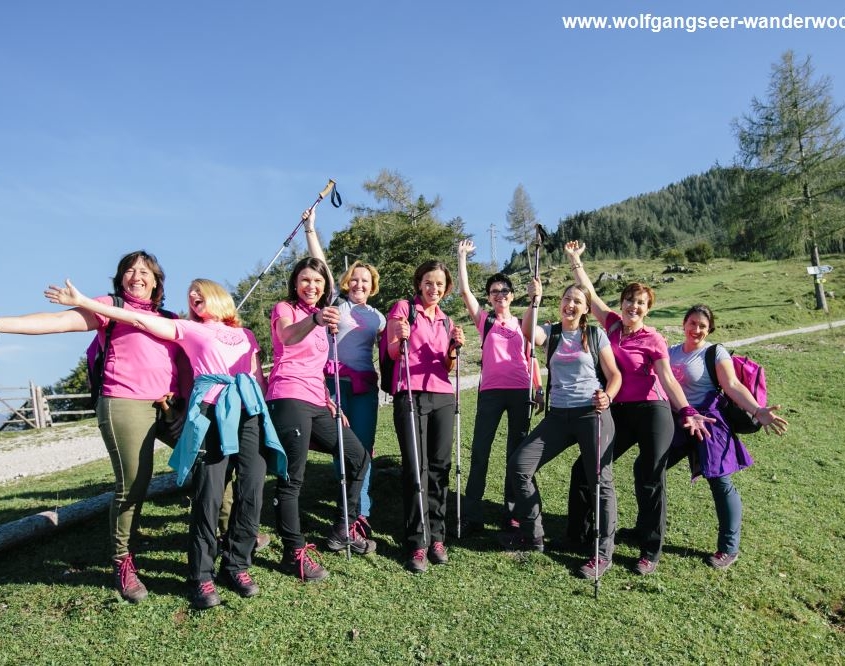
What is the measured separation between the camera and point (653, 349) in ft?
17.8

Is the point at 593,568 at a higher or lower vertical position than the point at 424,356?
lower

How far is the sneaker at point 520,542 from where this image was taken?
549 centimetres

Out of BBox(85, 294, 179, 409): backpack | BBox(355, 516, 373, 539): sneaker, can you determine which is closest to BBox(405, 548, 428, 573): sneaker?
BBox(355, 516, 373, 539): sneaker

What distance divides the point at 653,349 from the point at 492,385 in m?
1.63

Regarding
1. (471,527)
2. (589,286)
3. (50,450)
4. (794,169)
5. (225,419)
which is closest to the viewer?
(225,419)

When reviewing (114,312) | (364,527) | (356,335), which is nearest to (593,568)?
(364,527)

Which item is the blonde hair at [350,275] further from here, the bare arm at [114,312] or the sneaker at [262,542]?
the sneaker at [262,542]

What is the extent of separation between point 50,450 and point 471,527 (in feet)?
43.6

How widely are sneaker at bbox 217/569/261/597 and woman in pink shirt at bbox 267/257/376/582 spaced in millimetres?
431

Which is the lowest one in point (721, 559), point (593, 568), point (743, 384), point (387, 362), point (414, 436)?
point (721, 559)

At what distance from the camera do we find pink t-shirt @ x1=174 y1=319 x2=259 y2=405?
4.58 metres

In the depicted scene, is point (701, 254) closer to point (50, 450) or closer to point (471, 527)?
point (50, 450)

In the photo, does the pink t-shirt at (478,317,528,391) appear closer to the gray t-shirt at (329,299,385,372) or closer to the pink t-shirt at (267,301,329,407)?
the gray t-shirt at (329,299,385,372)

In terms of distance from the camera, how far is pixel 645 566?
17.3 ft
